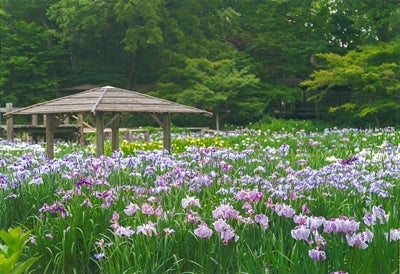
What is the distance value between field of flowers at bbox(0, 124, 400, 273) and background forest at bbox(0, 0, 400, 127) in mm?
17349

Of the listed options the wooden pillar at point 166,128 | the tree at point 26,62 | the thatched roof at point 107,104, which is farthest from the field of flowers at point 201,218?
the tree at point 26,62

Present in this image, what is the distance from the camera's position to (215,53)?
1042 inches

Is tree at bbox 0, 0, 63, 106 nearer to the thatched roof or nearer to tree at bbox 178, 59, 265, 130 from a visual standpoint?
tree at bbox 178, 59, 265, 130

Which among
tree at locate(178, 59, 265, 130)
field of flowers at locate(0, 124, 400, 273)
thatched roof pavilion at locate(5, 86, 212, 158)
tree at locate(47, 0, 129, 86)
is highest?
tree at locate(47, 0, 129, 86)

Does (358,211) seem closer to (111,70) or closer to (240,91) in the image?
(240,91)

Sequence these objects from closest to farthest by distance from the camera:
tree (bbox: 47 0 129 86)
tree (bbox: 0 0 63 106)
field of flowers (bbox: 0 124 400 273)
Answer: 1. field of flowers (bbox: 0 124 400 273)
2. tree (bbox: 47 0 129 86)
3. tree (bbox: 0 0 63 106)

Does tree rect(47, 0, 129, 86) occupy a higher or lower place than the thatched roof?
higher

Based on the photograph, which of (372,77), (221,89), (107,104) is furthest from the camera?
(221,89)

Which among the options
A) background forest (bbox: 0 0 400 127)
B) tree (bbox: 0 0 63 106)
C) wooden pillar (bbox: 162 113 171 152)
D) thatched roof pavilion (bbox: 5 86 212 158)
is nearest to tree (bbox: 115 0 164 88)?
background forest (bbox: 0 0 400 127)

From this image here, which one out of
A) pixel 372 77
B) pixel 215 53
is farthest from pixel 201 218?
pixel 215 53

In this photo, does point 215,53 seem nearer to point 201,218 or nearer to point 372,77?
point 372,77

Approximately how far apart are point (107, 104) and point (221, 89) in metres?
15.0

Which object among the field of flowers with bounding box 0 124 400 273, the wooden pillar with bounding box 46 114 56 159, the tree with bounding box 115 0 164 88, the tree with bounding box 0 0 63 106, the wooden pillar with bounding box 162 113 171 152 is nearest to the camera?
the field of flowers with bounding box 0 124 400 273

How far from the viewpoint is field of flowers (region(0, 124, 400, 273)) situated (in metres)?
3.12
